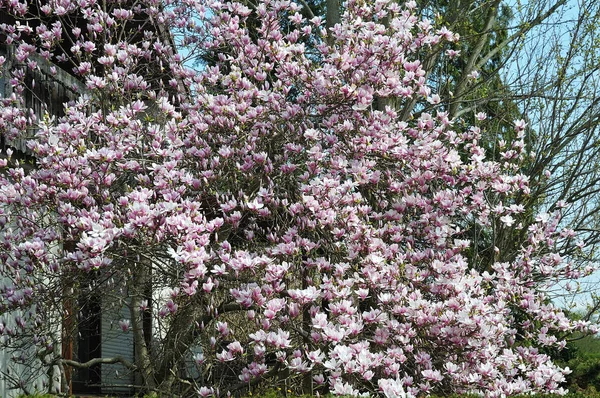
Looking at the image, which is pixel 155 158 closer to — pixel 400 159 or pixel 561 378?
pixel 400 159

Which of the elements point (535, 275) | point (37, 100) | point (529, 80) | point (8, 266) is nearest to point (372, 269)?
point (535, 275)

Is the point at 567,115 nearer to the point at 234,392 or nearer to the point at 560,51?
the point at 560,51

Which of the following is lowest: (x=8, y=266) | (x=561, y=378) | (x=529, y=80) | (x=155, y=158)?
(x=561, y=378)

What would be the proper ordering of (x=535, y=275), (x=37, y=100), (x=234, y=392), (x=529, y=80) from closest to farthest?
(x=234, y=392) → (x=535, y=275) → (x=37, y=100) → (x=529, y=80)

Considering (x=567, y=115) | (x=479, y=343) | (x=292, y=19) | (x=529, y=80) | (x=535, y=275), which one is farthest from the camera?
(x=529, y=80)

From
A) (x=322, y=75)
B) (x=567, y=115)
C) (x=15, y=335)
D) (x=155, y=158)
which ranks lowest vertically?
(x=15, y=335)

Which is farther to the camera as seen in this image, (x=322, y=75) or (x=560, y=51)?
(x=560, y=51)

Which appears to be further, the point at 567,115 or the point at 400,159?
the point at 567,115

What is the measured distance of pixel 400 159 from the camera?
259 inches

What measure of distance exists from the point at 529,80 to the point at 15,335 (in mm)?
7970

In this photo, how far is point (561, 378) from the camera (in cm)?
663

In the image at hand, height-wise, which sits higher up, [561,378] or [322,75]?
[322,75]

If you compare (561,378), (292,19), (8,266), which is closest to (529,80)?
(292,19)

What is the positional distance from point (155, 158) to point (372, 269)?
2329 millimetres
